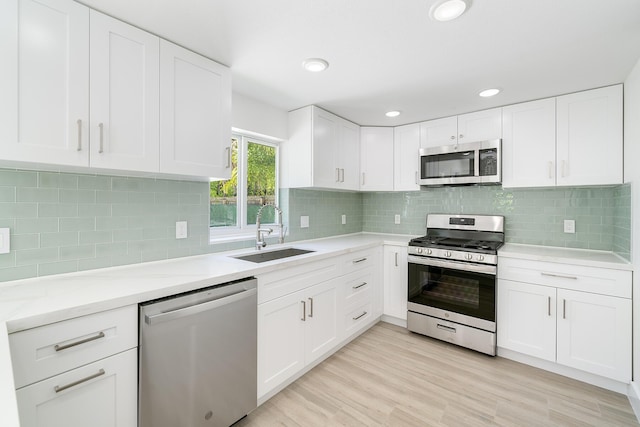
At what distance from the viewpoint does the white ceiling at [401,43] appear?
4.62 ft

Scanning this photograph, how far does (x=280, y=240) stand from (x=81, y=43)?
74.2 inches

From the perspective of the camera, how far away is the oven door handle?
249 cm

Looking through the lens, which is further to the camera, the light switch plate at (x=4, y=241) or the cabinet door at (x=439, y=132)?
the cabinet door at (x=439, y=132)

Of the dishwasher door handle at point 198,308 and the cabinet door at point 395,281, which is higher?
the dishwasher door handle at point 198,308

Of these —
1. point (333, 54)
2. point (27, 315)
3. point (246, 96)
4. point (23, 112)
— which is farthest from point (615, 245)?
point (23, 112)

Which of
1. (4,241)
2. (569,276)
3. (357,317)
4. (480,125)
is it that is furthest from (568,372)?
(4,241)

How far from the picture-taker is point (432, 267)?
9.19 feet

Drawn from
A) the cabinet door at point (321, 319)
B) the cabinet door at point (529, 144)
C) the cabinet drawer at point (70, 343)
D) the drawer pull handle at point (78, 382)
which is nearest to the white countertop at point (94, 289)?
the cabinet drawer at point (70, 343)

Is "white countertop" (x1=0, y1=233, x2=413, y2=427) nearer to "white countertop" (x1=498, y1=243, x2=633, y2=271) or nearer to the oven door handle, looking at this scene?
the oven door handle

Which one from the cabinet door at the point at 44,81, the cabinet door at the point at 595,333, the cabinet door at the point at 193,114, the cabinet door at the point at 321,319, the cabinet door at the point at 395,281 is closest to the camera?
the cabinet door at the point at 44,81

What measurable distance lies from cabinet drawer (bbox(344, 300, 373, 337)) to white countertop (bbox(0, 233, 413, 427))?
972 mm

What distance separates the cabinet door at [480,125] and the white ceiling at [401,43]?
0.90ft

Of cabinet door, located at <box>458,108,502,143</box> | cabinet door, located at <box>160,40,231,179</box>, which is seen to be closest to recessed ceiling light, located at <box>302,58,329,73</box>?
cabinet door, located at <box>160,40,231,179</box>

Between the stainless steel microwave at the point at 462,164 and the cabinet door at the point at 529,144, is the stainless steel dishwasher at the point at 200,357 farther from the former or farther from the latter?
the cabinet door at the point at 529,144
